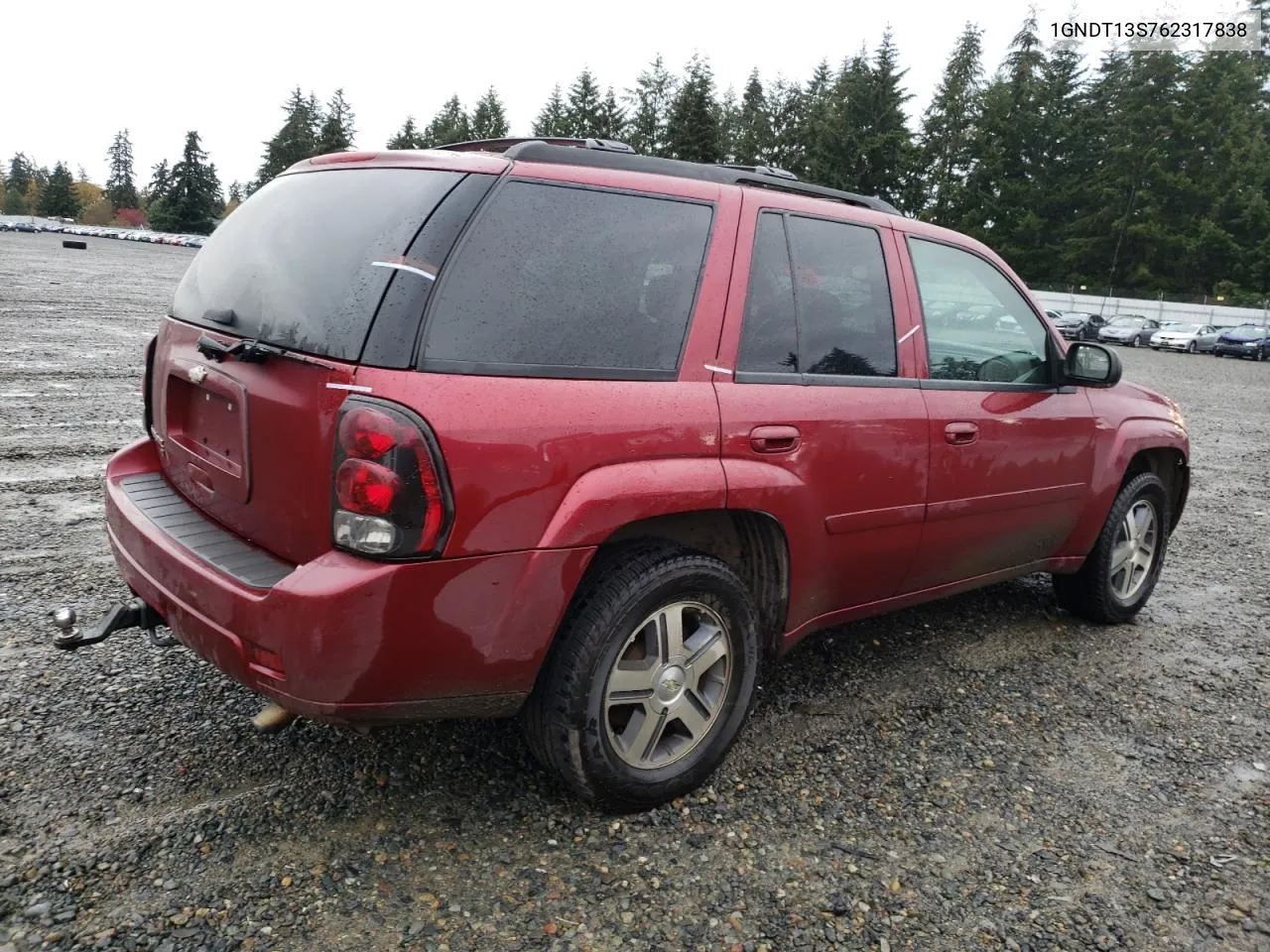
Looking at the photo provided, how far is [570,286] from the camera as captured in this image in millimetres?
2621

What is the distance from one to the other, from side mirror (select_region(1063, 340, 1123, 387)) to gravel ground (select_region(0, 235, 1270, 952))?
48.7 inches

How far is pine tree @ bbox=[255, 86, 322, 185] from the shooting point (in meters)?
97.9

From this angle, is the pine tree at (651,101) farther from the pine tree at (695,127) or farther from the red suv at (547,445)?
the red suv at (547,445)

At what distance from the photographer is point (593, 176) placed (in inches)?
109

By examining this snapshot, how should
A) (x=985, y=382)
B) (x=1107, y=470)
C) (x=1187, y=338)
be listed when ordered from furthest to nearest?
(x=1187, y=338) → (x=1107, y=470) → (x=985, y=382)

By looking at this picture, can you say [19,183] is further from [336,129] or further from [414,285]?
[414,285]

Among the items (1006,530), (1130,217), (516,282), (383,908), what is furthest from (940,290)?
(1130,217)

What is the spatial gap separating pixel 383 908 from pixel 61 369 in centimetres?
1040

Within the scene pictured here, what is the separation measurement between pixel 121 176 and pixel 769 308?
161 meters

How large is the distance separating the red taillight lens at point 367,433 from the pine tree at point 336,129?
8110 centimetres

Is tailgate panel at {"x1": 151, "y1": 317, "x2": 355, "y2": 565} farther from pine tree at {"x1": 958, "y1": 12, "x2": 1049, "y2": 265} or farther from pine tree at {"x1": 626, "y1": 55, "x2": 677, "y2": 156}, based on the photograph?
pine tree at {"x1": 626, "y1": 55, "x2": 677, "y2": 156}

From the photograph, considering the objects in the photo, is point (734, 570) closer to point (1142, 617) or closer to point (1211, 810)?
point (1211, 810)

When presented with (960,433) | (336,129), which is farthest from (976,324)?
(336,129)

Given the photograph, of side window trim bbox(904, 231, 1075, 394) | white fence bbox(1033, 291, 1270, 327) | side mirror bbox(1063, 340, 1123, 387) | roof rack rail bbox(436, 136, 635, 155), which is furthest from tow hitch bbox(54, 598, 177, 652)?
white fence bbox(1033, 291, 1270, 327)
